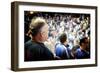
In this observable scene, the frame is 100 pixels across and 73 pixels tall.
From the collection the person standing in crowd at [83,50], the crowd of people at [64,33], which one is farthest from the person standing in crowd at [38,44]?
the person standing in crowd at [83,50]

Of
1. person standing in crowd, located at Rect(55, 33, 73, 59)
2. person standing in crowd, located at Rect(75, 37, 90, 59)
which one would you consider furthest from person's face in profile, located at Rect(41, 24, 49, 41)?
person standing in crowd, located at Rect(75, 37, 90, 59)

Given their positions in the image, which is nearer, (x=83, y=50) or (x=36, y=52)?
(x=36, y=52)

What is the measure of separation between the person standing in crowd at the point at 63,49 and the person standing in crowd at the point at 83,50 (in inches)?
2.8

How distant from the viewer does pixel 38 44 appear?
1.89 meters

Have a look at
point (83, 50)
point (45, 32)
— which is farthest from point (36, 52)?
point (83, 50)

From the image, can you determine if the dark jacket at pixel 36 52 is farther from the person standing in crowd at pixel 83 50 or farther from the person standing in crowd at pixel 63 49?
the person standing in crowd at pixel 83 50

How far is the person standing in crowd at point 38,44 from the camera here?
1.86 meters

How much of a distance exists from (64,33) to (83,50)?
0.23 metres

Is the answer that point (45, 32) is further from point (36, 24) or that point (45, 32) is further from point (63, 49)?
point (63, 49)

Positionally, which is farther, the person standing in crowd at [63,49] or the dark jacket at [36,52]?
the person standing in crowd at [63,49]

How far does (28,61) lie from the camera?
6.06 ft

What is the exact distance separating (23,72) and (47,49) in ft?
0.86

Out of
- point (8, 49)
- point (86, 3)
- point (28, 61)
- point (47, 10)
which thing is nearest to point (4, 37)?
point (8, 49)

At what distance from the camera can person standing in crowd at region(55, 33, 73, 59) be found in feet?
6.40
